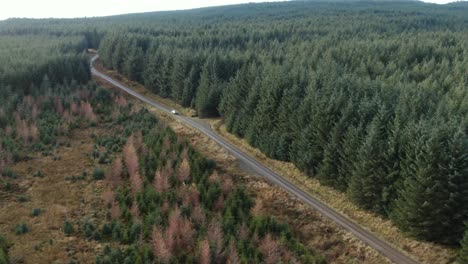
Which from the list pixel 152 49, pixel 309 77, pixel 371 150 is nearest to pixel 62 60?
pixel 152 49

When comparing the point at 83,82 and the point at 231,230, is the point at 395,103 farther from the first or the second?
the point at 83,82

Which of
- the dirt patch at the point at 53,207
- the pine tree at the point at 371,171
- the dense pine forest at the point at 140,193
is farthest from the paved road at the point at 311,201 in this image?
the dirt patch at the point at 53,207

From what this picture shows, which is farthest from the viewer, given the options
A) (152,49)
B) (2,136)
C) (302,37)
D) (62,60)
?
(302,37)

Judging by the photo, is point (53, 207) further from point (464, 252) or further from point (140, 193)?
point (464, 252)

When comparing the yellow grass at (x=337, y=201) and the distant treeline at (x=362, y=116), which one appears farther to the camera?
the yellow grass at (x=337, y=201)

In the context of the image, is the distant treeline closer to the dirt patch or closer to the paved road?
the paved road

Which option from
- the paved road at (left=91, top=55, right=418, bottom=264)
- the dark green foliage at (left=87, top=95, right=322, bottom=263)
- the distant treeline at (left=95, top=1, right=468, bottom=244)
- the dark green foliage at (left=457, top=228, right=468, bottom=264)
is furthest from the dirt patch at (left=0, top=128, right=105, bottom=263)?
the dark green foliage at (left=457, top=228, right=468, bottom=264)

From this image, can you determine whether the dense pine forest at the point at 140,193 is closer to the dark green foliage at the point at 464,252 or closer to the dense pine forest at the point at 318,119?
the dense pine forest at the point at 318,119

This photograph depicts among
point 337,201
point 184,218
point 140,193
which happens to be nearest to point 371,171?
point 337,201

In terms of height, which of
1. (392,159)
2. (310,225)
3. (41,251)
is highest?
(392,159)
